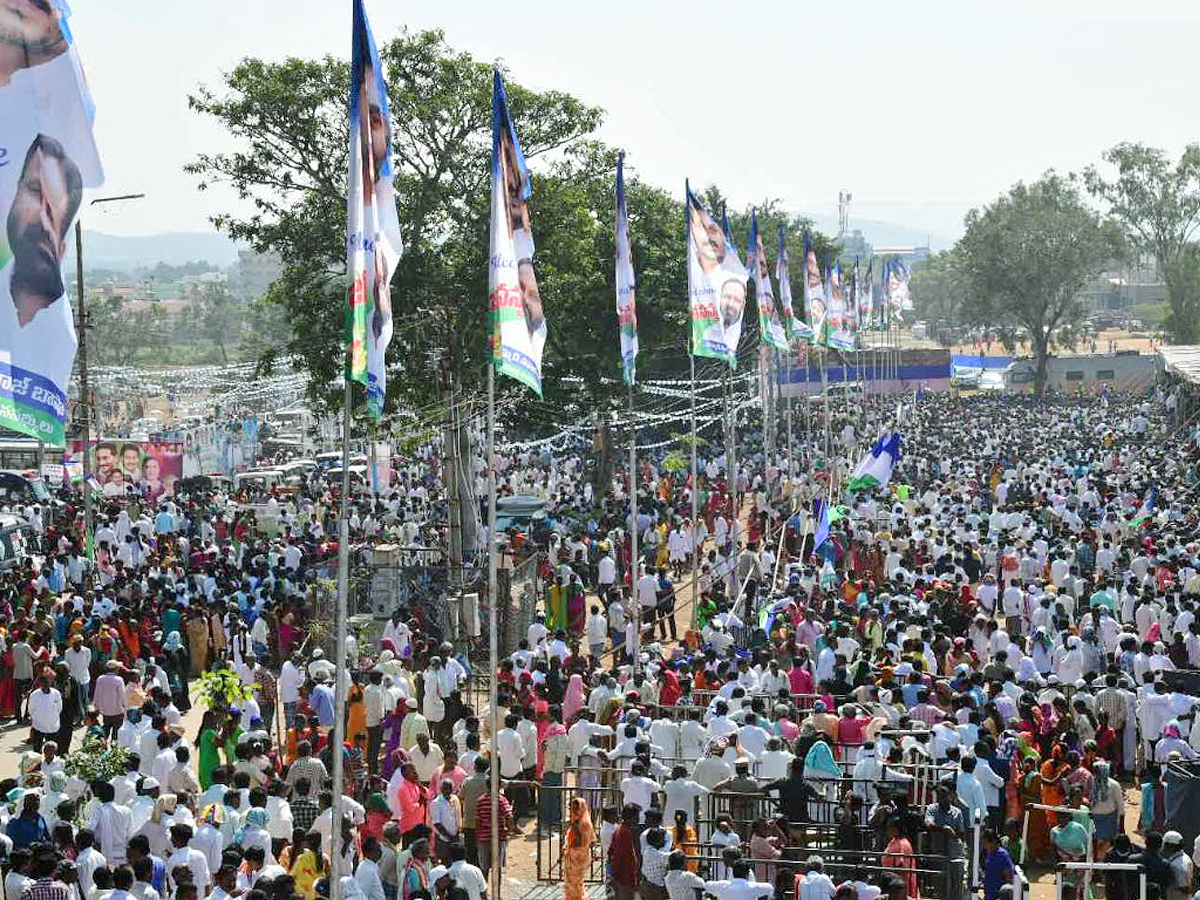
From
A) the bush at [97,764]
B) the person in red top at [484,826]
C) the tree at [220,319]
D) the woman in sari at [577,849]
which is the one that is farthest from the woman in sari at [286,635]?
the tree at [220,319]

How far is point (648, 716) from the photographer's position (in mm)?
15625

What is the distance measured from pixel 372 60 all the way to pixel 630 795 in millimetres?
6059

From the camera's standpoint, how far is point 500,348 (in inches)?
470

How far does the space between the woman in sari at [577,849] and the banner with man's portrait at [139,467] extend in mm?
23873

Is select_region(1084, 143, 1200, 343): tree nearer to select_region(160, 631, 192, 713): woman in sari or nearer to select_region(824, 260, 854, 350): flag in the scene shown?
select_region(824, 260, 854, 350): flag

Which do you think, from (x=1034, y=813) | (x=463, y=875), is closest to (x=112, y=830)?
(x=463, y=875)

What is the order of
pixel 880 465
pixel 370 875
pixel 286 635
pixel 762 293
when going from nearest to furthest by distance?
pixel 370 875 < pixel 286 635 < pixel 762 293 < pixel 880 465

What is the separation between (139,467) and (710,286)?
62.4ft

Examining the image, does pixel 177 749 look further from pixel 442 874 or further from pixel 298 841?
pixel 442 874

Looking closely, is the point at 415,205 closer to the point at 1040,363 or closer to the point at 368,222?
the point at 368,222

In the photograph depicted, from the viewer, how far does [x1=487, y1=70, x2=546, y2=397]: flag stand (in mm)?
11938

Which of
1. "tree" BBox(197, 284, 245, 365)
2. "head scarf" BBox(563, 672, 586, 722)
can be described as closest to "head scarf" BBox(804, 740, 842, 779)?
"head scarf" BBox(563, 672, 586, 722)

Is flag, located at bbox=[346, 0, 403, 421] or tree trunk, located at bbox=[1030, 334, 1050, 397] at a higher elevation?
flag, located at bbox=[346, 0, 403, 421]

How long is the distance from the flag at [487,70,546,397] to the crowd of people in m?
2.65
